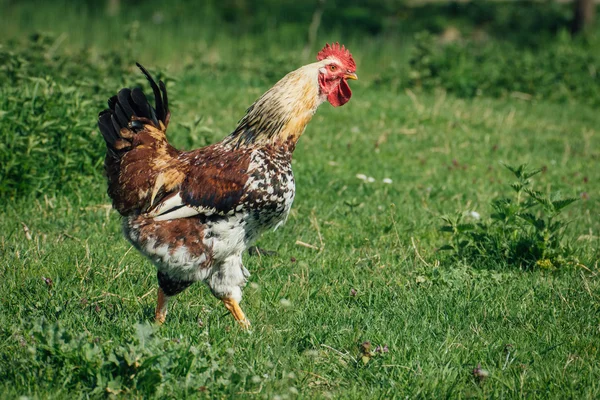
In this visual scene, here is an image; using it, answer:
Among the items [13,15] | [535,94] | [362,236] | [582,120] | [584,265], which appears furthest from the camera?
[13,15]

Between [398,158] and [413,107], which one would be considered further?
[413,107]

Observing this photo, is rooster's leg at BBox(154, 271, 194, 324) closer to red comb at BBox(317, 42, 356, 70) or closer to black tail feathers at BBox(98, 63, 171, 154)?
black tail feathers at BBox(98, 63, 171, 154)

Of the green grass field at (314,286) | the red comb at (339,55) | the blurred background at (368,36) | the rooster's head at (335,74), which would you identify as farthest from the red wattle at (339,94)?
the blurred background at (368,36)

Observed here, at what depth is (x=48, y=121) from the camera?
599cm

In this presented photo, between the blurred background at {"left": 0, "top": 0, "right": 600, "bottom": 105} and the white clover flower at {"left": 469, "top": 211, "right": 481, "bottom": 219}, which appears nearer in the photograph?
the white clover flower at {"left": 469, "top": 211, "right": 481, "bottom": 219}

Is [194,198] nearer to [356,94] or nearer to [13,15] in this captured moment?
[356,94]

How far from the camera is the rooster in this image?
4070 millimetres

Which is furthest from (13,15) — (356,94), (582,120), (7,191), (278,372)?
(278,372)

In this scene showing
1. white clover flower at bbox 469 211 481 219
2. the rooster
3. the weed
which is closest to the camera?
the rooster

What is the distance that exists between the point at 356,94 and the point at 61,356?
7.81m

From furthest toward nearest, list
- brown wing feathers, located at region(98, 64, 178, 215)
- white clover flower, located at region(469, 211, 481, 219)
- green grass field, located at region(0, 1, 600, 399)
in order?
white clover flower, located at region(469, 211, 481, 219) → brown wing feathers, located at region(98, 64, 178, 215) → green grass field, located at region(0, 1, 600, 399)

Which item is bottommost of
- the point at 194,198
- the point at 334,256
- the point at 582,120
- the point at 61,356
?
the point at 582,120

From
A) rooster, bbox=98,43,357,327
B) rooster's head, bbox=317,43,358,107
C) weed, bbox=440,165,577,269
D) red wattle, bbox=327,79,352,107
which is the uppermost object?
rooster's head, bbox=317,43,358,107

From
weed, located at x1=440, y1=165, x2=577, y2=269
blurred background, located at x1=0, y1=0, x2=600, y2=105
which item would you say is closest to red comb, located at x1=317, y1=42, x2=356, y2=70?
weed, located at x1=440, y1=165, x2=577, y2=269
